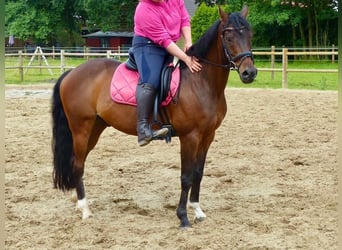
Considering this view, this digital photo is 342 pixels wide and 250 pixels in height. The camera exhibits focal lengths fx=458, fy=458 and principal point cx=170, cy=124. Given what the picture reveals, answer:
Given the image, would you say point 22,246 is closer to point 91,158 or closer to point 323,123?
point 91,158

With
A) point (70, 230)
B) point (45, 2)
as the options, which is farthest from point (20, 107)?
point (45, 2)

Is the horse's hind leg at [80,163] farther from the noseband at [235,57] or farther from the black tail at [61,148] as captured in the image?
the noseband at [235,57]

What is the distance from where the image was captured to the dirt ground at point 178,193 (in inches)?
143

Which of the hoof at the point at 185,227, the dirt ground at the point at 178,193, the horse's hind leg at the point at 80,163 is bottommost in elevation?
the hoof at the point at 185,227

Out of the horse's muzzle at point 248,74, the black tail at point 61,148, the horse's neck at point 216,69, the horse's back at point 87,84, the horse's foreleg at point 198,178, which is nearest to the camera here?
the horse's muzzle at point 248,74

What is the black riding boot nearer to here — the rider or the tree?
the rider

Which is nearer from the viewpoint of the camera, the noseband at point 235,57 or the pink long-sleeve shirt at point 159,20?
the noseband at point 235,57

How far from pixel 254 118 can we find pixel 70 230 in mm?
5810

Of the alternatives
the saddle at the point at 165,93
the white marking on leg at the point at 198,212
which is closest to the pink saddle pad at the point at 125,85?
the saddle at the point at 165,93

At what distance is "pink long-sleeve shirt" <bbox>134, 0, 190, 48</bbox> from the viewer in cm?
375

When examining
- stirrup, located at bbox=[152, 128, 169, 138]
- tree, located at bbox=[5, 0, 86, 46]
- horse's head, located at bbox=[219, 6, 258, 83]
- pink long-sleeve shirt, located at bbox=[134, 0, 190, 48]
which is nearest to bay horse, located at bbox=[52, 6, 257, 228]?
horse's head, located at bbox=[219, 6, 258, 83]

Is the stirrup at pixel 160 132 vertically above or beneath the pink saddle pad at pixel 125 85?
beneath

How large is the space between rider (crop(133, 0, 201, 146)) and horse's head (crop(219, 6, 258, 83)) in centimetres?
40

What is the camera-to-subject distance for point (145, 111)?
385 cm
